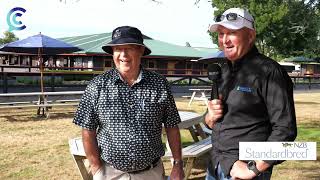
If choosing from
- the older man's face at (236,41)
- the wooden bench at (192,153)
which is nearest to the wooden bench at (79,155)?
the wooden bench at (192,153)

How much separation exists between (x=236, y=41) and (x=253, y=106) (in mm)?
367

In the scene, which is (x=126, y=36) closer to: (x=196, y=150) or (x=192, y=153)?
(x=192, y=153)

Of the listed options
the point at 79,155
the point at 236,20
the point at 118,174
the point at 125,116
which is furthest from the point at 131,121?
the point at 79,155

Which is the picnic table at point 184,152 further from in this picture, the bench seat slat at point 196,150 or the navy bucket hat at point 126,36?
the navy bucket hat at point 126,36

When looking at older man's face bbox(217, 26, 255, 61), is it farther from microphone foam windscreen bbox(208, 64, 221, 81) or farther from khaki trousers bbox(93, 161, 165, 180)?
khaki trousers bbox(93, 161, 165, 180)

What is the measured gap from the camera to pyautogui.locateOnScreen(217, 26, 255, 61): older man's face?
93.5 inches

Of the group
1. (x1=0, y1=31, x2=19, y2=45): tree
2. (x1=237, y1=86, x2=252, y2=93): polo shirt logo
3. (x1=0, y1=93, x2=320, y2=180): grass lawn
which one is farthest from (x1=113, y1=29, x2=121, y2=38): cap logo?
(x1=0, y1=31, x2=19, y2=45): tree

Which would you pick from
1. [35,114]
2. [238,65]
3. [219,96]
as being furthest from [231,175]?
[35,114]

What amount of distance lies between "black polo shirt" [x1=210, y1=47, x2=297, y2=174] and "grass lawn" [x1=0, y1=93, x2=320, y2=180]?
12.2 ft

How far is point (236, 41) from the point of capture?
2.38 m

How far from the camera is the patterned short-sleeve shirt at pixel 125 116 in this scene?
2725mm

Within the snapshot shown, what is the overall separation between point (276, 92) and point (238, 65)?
0.32 metres

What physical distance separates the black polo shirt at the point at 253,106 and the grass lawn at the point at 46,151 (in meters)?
3.73

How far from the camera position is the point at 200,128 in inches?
306
